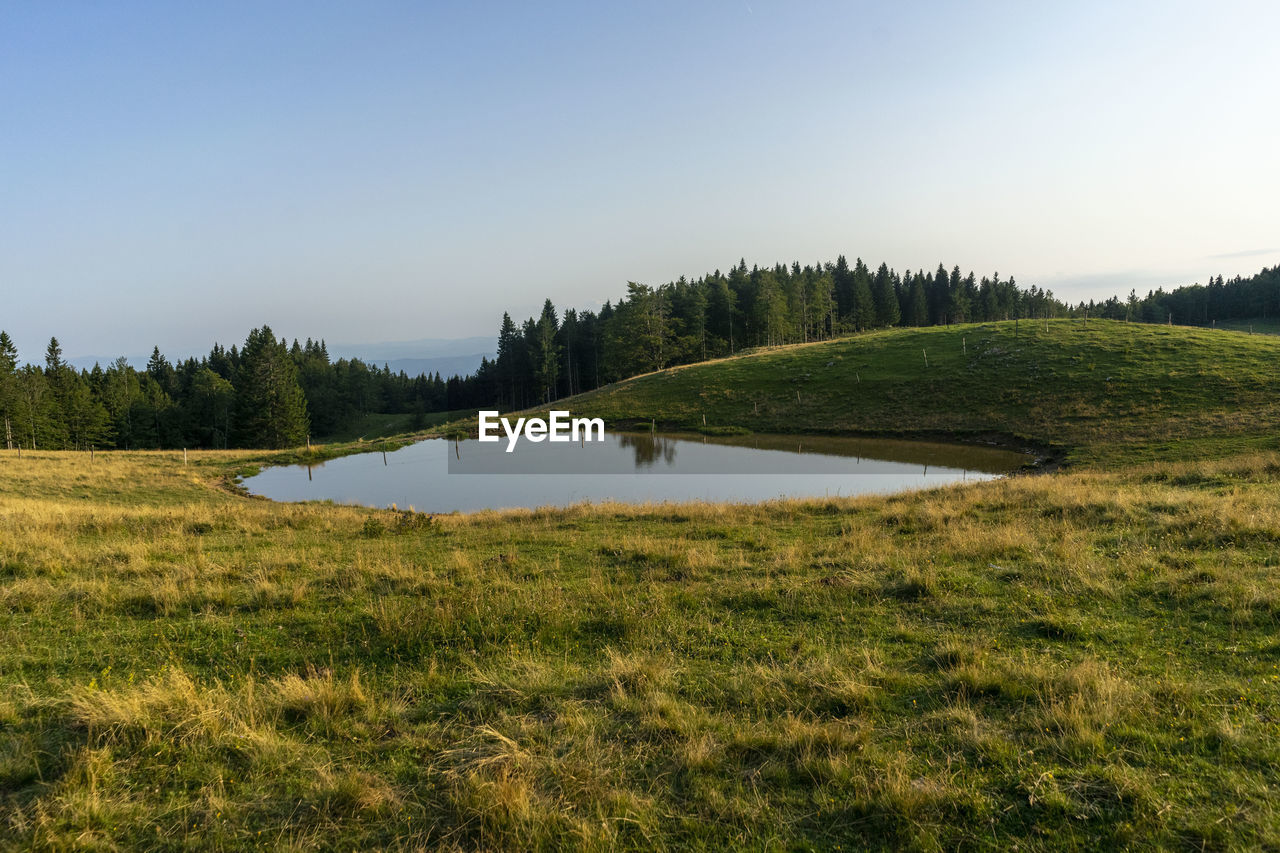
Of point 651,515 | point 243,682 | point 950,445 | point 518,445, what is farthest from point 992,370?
point 243,682

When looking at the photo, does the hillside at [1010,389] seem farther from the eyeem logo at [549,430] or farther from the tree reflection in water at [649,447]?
the tree reflection in water at [649,447]

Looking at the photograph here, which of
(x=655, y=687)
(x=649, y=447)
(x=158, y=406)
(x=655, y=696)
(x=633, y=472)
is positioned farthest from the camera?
(x=158, y=406)

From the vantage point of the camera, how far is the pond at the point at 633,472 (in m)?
26.5

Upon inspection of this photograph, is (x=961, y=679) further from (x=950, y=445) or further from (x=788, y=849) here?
(x=950, y=445)

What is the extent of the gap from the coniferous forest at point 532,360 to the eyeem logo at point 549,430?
92.0ft

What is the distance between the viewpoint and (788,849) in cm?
369

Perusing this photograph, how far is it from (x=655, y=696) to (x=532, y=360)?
9641cm

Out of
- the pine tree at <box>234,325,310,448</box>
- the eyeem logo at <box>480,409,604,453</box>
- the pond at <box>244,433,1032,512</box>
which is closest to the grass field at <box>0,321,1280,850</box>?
the pond at <box>244,433,1032,512</box>

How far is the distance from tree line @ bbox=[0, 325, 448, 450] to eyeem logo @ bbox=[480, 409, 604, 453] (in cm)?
4078

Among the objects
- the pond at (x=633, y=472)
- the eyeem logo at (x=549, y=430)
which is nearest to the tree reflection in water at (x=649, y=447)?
the pond at (x=633, y=472)

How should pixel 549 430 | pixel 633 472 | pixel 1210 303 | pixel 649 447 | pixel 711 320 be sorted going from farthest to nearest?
pixel 1210 303 < pixel 711 320 < pixel 549 430 < pixel 649 447 < pixel 633 472

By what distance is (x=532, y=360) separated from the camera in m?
99.1

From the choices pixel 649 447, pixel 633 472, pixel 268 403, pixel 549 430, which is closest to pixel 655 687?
pixel 633 472

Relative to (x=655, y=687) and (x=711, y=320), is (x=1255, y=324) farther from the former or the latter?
(x=655, y=687)
